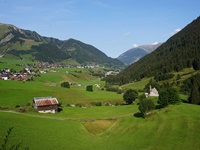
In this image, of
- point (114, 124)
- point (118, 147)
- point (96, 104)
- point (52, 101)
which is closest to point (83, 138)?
point (118, 147)

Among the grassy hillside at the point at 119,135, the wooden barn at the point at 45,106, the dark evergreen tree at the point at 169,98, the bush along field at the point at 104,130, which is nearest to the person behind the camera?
the grassy hillside at the point at 119,135

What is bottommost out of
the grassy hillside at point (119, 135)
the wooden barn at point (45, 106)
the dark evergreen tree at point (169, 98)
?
the grassy hillside at point (119, 135)

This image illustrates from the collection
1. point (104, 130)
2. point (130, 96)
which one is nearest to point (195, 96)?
point (130, 96)

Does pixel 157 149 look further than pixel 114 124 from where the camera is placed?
No

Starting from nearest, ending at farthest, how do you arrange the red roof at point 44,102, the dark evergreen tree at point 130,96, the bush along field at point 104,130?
the bush along field at point 104,130 → the red roof at point 44,102 → the dark evergreen tree at point 130,96

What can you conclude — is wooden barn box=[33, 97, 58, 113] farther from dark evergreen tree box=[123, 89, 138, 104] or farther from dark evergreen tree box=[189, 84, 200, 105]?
dark evergreen tree box=[189, 84, 200, 105]

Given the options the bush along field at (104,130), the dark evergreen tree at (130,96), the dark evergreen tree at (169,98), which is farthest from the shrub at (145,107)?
the dark evergreen tree at (130,96)

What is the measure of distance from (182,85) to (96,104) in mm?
83199

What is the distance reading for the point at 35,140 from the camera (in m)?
46.6

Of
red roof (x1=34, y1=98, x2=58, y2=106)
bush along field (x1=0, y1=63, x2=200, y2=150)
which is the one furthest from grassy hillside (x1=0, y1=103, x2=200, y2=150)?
red roof (x1=34, y1=98, x2=58, y2=106)

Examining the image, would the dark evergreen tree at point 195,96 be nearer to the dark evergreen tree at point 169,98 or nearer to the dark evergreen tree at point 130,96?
the dark evergreen tree at point 169,98

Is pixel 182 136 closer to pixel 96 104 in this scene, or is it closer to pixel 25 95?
pixel 96 104

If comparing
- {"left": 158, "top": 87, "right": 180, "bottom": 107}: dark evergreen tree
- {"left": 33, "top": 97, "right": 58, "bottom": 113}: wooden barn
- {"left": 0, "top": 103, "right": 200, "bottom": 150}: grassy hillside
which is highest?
{"left": 158, "top": 87, "right": 180, "bottom": 107}: dark evergreen tree

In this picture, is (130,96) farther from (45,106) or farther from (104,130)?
(104,130)
